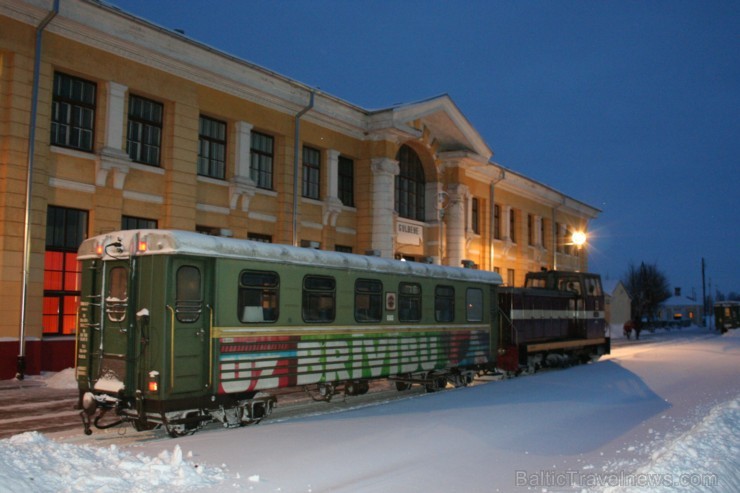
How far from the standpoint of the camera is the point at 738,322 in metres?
65.6

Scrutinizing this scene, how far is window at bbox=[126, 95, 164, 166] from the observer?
19969 millimetres

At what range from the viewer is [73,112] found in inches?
730

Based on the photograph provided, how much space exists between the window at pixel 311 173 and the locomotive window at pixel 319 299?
41.3 ft

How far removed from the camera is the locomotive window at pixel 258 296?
11.6 metres

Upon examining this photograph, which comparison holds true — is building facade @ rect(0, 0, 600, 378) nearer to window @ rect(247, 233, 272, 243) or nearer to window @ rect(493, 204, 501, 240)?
window @ rect(247, 233, 272, 243)

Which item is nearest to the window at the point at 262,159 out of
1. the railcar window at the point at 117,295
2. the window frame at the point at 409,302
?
the window frame at the point at 409,302

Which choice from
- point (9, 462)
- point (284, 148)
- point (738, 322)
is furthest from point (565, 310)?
point (738, 322)

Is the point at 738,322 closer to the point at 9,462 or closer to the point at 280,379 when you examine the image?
the point at 280,379

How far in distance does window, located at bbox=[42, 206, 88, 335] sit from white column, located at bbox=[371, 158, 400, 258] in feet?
39.9

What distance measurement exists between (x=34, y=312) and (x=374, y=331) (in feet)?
29.3

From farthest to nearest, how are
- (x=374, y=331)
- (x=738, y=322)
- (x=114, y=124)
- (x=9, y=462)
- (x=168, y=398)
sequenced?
(x=738, y=322) < (x=114, y=124) < (x=374, y=331) < (x=168, y=398) < (x=9, y=462)

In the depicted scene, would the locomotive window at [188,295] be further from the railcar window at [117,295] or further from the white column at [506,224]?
the white column at [506,224]

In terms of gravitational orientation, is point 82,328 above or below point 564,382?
above

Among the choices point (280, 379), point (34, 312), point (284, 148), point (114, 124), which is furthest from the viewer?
point (284, 148)
